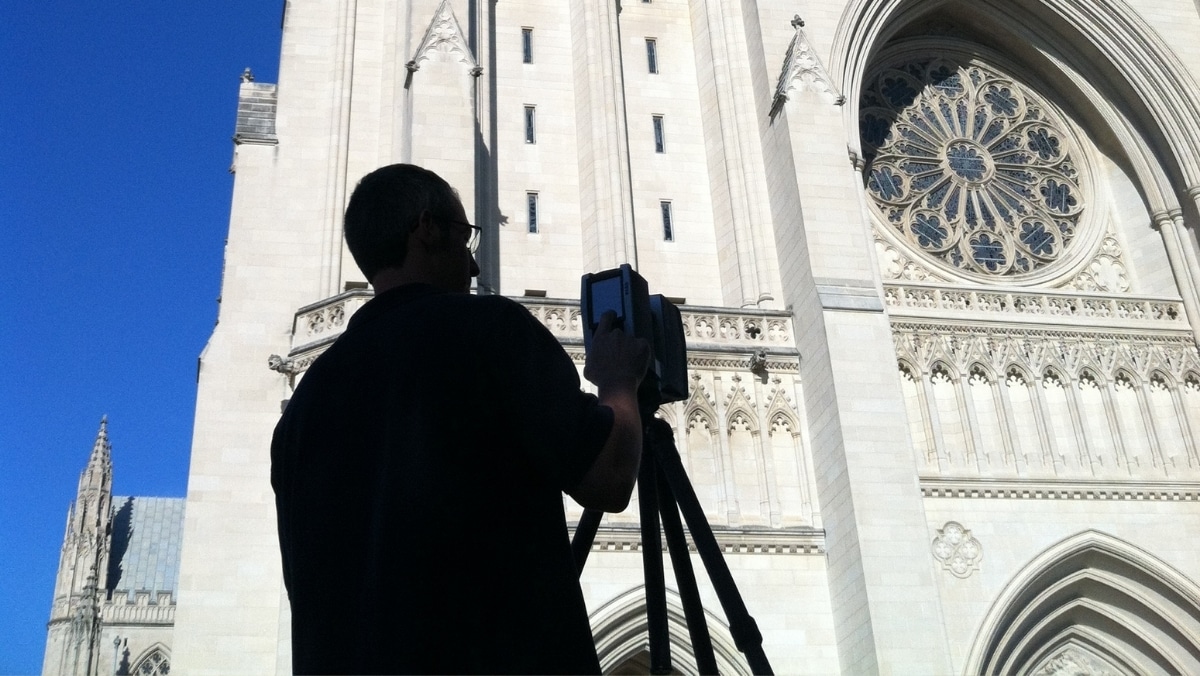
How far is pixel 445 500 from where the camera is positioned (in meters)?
1.84

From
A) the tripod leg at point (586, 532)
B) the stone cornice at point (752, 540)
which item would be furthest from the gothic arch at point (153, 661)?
the tripod leg at point (586, 532)

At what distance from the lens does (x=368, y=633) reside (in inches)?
70.8

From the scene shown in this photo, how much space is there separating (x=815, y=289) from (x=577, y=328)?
2731 millimetres

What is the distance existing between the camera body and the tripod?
81 mm

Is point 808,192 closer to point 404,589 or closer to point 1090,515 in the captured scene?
point 1090,515

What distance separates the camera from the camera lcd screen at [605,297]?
224cm

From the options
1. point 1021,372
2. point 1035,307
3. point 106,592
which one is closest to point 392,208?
point 1021,372

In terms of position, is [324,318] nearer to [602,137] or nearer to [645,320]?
[602,137]

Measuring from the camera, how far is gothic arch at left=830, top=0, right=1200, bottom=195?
1625 centimetres

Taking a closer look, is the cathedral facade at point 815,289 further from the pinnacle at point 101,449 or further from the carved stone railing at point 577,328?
the pinnacle at point 101,449

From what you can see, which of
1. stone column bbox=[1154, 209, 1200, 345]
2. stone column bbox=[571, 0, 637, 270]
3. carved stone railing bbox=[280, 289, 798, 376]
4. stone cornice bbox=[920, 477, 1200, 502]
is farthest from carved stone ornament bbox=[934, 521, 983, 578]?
stone column bbox=[1154, 209, 1200, 345]

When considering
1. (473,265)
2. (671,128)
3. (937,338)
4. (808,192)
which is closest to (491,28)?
(671,128)

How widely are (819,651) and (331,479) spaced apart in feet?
36.2

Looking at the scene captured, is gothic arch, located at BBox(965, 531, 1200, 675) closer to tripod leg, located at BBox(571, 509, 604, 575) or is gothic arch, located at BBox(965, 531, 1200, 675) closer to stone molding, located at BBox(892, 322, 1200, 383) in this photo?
stone molding, located at BBox(892, 322, 1200, 383)
